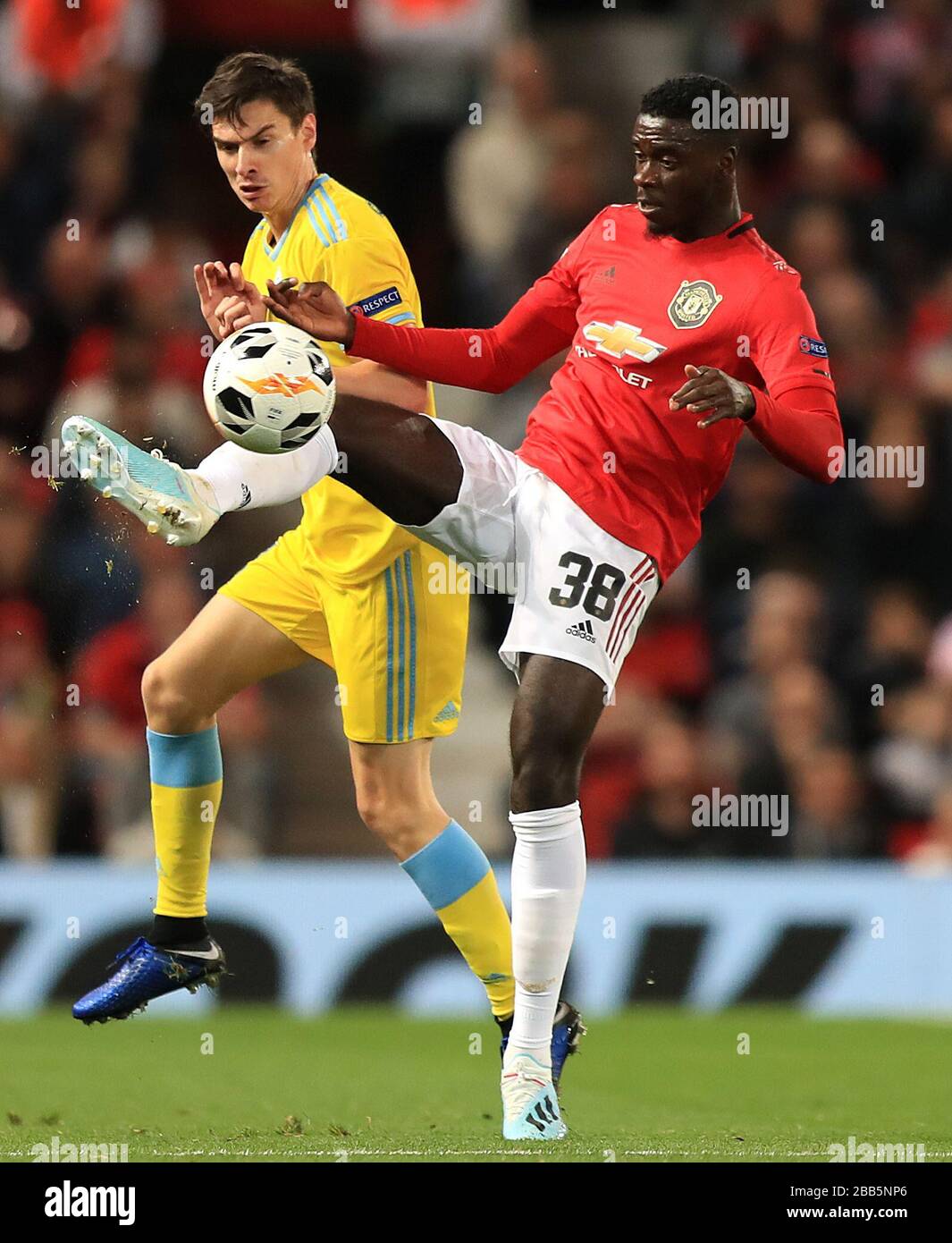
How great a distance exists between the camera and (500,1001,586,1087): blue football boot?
5.50m

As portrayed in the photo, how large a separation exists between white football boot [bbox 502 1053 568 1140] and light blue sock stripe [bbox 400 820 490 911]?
0.65 m

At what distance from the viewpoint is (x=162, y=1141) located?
5.01 metres

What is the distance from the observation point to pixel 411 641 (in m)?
5.61

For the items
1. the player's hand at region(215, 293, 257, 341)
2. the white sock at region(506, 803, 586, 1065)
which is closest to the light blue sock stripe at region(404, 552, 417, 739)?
the white sock at region(506, 803, 586, 1065)

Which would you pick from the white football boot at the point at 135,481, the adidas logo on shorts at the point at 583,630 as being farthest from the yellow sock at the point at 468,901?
the white football boot at the point at 135,481

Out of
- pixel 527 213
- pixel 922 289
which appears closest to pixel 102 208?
pixel 527 213

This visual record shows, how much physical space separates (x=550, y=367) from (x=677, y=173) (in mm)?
4691

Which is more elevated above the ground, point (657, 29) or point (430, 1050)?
point (657, 29)

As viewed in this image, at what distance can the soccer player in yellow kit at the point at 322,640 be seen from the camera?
5.39m

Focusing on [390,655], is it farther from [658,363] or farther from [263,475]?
[658,363]

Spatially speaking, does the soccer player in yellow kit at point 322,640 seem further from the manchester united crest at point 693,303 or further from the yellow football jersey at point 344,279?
the manchester united crest at point 693,303
